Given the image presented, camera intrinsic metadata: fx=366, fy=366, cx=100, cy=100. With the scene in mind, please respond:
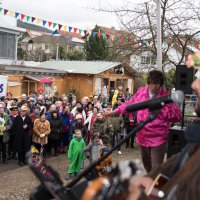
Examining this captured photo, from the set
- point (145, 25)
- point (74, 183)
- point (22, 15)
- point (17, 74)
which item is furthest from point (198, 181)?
point (17, 74)

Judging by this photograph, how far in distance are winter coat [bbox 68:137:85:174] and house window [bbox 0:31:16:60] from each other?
694 inches

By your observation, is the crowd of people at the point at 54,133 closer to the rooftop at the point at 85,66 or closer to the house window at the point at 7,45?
the house window at the point at 7,45

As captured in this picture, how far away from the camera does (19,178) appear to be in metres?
7.79

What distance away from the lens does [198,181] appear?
170cm

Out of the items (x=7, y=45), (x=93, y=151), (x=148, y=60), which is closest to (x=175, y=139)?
(x=93, y=151)

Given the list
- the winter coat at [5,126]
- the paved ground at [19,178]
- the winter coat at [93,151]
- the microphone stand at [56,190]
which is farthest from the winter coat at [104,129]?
the microphone stand at [56,190]

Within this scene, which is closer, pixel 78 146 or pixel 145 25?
pixel 78 146

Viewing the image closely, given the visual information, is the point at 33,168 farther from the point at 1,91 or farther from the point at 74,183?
the point at 1,91

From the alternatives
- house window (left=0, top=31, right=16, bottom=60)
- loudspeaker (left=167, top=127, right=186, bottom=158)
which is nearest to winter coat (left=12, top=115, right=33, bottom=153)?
loudspeaker (left=167, top=127, right=186, bottom=158)

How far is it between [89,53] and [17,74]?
837 inches

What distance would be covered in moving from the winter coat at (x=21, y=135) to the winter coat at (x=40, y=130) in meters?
0.20

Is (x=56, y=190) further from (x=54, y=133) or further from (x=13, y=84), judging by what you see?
(x=13, y=84)

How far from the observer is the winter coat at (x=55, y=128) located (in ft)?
32.9

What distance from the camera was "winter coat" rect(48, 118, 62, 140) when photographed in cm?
1003
